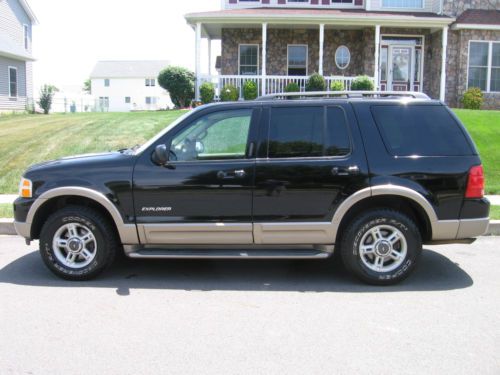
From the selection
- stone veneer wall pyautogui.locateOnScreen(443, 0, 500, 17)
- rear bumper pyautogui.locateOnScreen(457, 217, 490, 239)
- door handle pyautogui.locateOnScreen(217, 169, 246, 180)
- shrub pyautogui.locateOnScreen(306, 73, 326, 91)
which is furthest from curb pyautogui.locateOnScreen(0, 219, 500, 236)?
stone veneer wall pyautogui.locateOnScreen(443, 0, 500, 17)

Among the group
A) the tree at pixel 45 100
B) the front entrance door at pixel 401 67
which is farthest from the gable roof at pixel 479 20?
the tree at pixel 45 100

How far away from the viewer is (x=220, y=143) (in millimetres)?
5984

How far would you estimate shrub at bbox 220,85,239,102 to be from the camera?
65.7 feet

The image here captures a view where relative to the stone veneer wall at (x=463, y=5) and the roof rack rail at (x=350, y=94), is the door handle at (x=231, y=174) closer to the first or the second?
the roof rack rail at (x=350, y=94)

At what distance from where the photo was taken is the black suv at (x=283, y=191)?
5.59 m

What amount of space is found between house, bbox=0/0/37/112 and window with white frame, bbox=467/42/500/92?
78.6 feet

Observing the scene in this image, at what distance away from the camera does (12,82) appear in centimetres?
3212

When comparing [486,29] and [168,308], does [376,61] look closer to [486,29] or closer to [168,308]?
[486,29]

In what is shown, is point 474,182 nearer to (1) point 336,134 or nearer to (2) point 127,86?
(1) point 336,134

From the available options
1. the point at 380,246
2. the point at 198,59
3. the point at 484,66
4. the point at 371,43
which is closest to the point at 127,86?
the point at 198,59

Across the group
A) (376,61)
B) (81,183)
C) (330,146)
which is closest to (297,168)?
(330,146)

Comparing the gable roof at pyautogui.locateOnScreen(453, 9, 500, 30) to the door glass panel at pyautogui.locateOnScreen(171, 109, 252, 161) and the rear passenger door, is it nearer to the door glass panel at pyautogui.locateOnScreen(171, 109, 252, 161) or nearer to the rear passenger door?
the rear passenger door

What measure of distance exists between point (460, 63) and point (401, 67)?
7.98 ft

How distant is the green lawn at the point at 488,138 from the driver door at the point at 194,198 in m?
7.28
